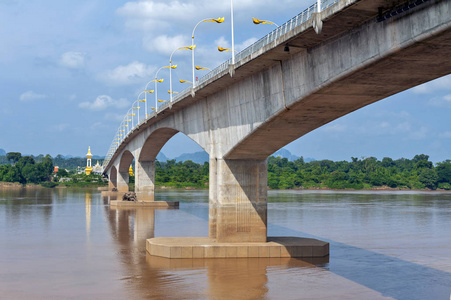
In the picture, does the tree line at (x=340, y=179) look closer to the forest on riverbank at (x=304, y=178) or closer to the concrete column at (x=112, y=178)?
the forest on riverbank at (x=304, y=178)

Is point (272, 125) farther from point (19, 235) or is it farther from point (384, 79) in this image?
point (19, 235)

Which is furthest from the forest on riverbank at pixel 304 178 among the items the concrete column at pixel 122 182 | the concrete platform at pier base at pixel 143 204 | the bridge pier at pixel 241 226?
the bridge pier at pixel 241 226

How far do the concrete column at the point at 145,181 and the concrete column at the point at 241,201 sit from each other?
4288cm

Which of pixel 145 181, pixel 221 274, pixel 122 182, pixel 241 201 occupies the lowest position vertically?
pixel 221 274

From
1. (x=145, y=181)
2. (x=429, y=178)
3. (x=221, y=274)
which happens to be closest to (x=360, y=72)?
(x=221, y=274)

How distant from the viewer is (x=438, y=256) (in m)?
31.1

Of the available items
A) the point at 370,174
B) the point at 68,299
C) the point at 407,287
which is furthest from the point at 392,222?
the point at 370,174

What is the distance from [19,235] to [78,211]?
23.5 metres

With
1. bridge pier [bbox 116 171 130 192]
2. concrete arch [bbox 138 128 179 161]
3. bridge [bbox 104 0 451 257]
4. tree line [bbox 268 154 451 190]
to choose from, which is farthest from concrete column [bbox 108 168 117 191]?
bridge [bbox 104 0 451 257]

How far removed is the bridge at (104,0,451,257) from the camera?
16.3 metres

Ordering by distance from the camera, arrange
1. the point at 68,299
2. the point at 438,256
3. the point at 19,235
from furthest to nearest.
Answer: the point at 19,235 → the point at 438,256 → the point at 68,299

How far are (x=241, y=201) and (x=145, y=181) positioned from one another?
147 feet

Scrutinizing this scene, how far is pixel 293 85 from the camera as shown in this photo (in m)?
23.1

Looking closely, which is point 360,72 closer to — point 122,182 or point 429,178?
point 122,182
